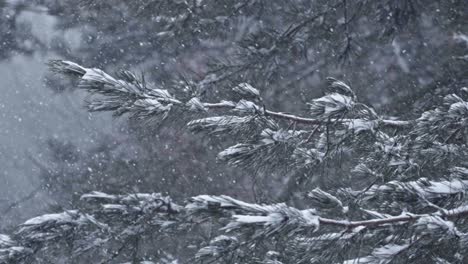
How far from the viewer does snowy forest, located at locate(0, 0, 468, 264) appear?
1.47m

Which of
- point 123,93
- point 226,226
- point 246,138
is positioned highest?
point 123,93

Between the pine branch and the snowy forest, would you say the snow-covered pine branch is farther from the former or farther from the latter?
the pine branch

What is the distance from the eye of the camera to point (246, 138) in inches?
73.6

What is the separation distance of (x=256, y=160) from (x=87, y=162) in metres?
5.65

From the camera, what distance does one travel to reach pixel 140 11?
3.63m

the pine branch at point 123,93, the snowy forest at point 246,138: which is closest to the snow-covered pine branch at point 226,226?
the snowy forest at point 246,138

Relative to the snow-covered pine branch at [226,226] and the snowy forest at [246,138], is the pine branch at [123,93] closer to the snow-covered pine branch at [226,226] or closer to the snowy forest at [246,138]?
the snowy forest at [246,138]

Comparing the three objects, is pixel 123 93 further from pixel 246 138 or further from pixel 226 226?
pixel 226 226

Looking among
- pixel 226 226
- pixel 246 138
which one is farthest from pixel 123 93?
pixel 226 226

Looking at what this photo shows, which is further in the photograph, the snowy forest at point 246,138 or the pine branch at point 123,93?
the pine branch at point 123,93

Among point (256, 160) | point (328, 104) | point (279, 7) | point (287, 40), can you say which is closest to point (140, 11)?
point (287, 40)

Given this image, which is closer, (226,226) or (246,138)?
(226,226)

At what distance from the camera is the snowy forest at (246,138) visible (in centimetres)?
147

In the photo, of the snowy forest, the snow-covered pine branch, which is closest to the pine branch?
the snowy forest
